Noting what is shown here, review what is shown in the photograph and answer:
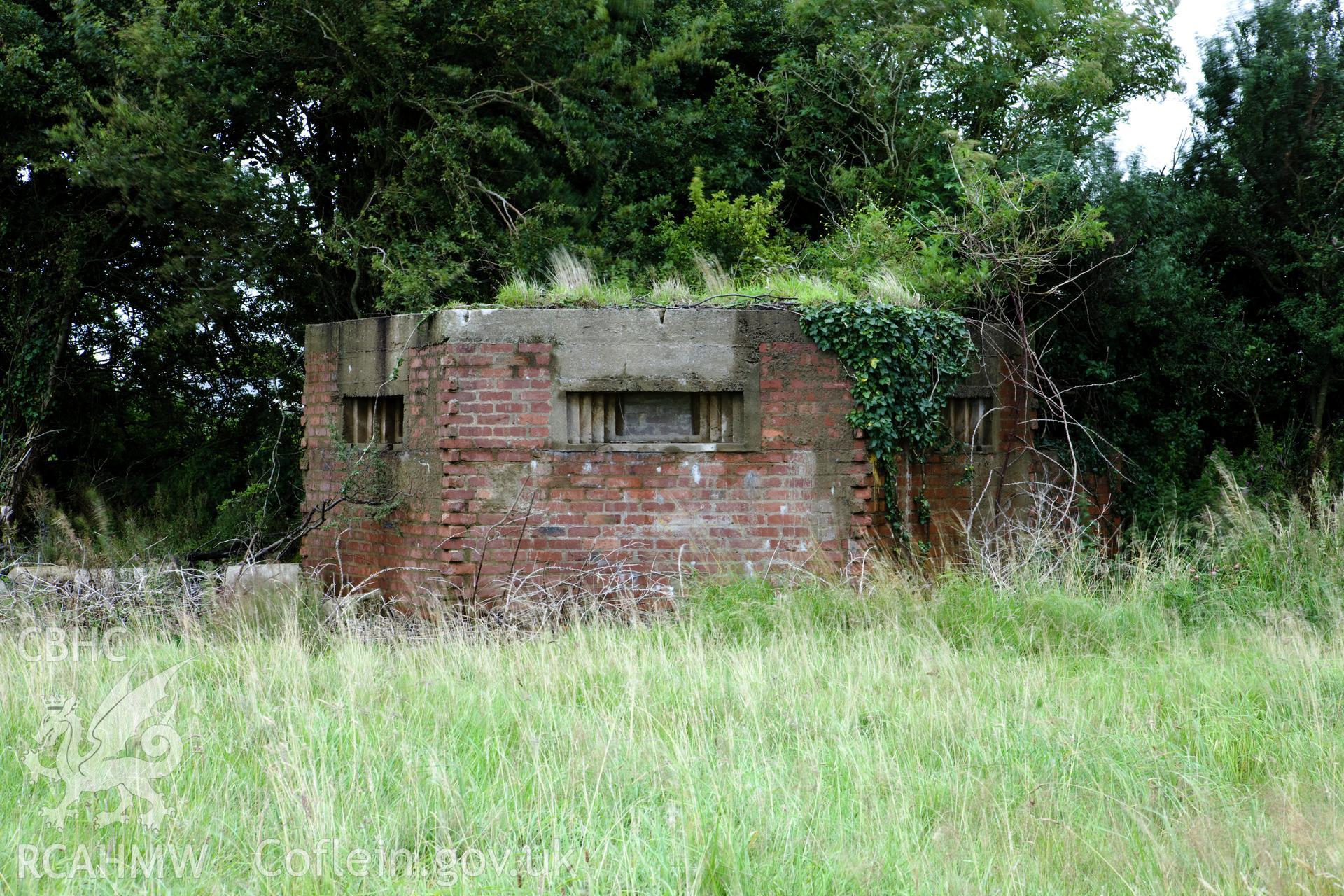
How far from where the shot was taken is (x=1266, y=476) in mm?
11133

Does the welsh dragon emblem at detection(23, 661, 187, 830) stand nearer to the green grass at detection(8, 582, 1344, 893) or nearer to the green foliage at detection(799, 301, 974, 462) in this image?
the green grass at detection(8, 582, 1344, 893)

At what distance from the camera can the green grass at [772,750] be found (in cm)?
356

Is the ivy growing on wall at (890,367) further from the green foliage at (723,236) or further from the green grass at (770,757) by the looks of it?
the green foliage at (723,236)

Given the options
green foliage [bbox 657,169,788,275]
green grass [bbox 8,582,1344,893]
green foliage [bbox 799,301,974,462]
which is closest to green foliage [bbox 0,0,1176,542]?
green foliage [bbox 657,169,788,275]

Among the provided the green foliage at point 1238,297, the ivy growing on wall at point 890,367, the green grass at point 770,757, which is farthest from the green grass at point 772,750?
the green foliage at point 1238,297

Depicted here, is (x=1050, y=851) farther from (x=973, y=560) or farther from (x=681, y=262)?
(x=681, y=262)

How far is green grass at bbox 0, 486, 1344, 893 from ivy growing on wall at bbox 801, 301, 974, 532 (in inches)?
66.3

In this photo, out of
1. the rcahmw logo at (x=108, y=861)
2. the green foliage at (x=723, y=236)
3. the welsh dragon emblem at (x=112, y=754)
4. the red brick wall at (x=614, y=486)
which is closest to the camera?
the rcahmw logo at (x=108, y=861)

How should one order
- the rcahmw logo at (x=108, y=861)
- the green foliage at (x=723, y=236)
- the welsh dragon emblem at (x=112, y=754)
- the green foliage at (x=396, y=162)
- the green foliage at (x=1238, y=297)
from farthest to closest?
the green foliage at (x=723, y=236) < the green foliage at (x=396, y=162) < the green foliage at (x=1238, y=297) < the welsh dragon emblem at (x=112, y=754) < the rcahmw logo at (x=108, y=861)

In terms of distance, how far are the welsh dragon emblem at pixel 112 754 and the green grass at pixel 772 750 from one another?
0.08 meters

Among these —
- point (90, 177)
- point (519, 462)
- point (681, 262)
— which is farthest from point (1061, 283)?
point (90, 177)

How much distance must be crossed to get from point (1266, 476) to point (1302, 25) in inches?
193

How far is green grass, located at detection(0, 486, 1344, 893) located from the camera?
356 cm

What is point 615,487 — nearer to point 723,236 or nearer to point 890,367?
point 890,367
